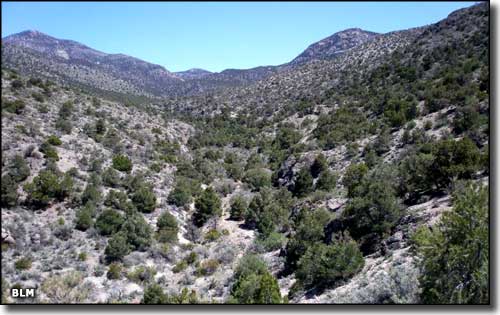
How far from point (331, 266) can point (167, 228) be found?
10.0 metres

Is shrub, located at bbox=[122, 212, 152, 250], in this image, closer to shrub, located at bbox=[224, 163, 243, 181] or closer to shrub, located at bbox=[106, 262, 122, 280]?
shrub, located at bbox=[106, 262, 122, 280]

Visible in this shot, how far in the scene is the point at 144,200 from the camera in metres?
21.6

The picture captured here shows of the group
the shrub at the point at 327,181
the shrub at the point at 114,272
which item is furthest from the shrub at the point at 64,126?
the shrub at the point at 327,181

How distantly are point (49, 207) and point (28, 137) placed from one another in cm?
657

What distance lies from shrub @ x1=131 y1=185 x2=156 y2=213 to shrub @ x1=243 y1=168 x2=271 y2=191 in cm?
882

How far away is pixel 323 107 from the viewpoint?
139 feet

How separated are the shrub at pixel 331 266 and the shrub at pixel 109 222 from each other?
9427mm

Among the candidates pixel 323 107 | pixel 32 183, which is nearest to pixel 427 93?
pixel 323 107

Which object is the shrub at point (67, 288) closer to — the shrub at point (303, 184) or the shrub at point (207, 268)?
the shrub at point (207, 268)

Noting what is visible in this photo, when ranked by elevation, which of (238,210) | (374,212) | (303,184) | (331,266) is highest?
(303,184)

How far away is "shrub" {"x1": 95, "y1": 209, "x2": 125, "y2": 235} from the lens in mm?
18094

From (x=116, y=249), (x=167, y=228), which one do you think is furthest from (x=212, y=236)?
(x=116, y=249)

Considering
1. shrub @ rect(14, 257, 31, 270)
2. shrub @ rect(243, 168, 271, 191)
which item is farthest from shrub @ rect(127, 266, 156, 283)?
shrub @ rect(243, 168, 271, 191)

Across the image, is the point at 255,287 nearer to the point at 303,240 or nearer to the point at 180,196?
the point at 303,240
